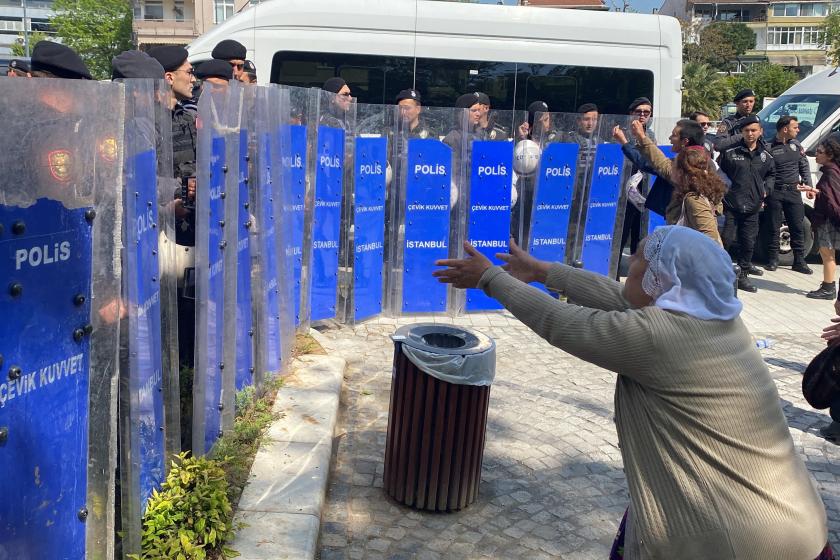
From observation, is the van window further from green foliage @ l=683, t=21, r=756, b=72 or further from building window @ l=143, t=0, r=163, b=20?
building window @ l=143, t=0, r=163, b=20

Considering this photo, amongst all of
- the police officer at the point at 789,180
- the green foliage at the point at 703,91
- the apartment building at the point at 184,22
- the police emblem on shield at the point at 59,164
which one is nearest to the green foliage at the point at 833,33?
the green foliage at the point at 703,91

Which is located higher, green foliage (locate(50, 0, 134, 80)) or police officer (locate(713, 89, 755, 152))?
green foliage (locate(50, 0, 134, 80))

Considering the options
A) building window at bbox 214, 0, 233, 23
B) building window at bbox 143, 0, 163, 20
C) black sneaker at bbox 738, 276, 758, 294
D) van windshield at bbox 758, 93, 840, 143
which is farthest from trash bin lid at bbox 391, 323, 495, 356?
building window at bbox 143, 0, 163, 20

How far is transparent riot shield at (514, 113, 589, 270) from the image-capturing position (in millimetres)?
8047

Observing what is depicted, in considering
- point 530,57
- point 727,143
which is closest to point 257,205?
point 530,57

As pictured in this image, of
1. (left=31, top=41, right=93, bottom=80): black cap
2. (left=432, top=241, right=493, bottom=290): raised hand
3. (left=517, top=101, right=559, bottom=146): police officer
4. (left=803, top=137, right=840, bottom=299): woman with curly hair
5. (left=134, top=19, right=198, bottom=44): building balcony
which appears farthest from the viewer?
(left=134, top=19, right=198, bottom=44): building balcony

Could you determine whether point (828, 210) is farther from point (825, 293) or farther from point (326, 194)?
point (326, 194)

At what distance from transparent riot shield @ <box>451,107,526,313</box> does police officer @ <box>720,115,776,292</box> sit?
321cm

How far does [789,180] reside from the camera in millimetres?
10328

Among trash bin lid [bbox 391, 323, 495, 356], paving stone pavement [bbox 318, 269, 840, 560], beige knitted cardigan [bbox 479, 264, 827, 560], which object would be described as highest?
beige knitted cardigan [bbox 479, 264, 827, 560]

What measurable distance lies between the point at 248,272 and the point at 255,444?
3.31ft

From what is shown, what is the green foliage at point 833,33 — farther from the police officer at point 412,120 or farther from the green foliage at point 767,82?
the police officer at point 412,120

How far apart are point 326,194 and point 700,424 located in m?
4.96

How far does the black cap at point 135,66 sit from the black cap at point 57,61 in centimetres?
19
